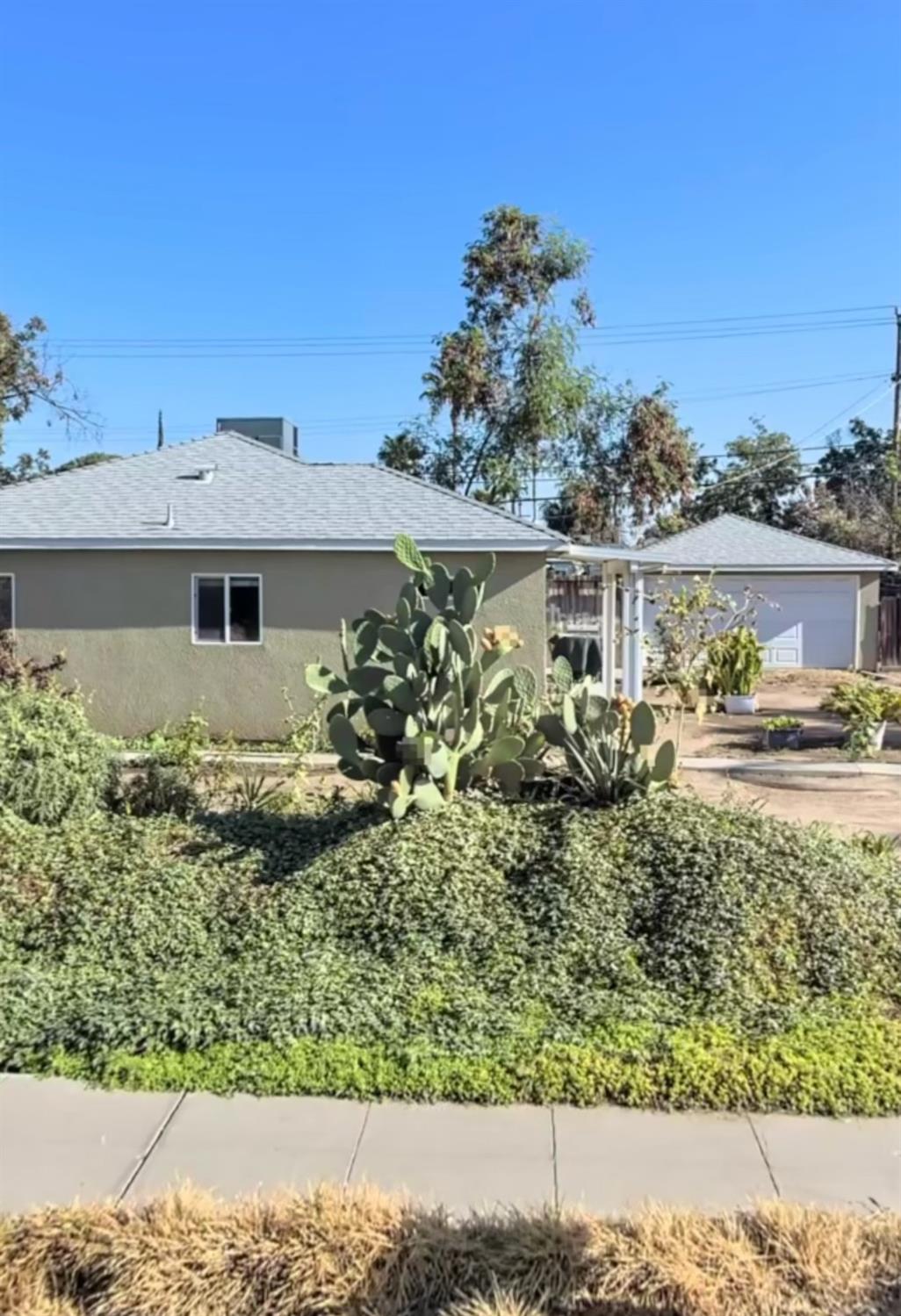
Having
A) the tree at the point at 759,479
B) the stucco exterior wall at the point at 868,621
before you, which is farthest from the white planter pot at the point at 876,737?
the tree at the point at 759,479

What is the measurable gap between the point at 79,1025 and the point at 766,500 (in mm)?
49958

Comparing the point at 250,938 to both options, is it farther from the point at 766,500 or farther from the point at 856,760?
the point at 766,500

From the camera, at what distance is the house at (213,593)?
14570 millimetres

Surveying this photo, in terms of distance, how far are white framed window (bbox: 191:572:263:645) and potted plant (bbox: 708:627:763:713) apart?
8.58 metres

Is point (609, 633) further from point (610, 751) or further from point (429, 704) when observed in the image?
point (429, 704)

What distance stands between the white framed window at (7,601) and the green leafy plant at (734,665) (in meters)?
11.7

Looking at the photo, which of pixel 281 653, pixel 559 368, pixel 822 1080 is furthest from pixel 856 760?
pixel 559 368

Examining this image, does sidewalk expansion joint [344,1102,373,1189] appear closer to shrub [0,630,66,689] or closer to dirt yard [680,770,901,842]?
dirt yard [680,770,901,842]

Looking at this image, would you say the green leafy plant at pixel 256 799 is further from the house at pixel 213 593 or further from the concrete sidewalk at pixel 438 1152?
the house at pixel 213 593

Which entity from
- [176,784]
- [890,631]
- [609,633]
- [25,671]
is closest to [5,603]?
[25,671]

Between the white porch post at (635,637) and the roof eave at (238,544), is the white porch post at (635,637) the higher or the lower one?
the lower one

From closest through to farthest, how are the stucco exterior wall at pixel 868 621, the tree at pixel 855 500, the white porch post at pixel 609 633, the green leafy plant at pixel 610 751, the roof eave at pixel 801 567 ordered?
the green leafy plant at pixel 610 751 → the white porch post at pixel 609 633 → the roof eave at pixel 801 567 → the stucco exterior wall at pixel 868 621 → the tree at pixel 855 500

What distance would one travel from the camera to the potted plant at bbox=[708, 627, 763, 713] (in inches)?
733

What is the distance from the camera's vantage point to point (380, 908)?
544 cm
